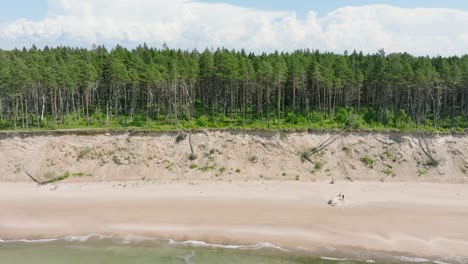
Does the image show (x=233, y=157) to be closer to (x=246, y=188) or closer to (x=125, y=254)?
(x=246, y=188)

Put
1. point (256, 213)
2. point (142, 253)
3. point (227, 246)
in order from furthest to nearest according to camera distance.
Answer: point (256, 213), point (227, 246), point (142, 253)

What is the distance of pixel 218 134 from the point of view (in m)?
48.4

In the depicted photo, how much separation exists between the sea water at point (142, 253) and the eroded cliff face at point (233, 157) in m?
13.3

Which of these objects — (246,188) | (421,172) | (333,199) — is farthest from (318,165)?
(421,172)

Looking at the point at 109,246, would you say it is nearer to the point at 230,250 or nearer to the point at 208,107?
the point at 230,250

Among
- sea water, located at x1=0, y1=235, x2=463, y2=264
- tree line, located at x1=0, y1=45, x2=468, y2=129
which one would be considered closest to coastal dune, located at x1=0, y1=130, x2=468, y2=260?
sea water, located at x1=0, y1=235, x2=463, y2=264

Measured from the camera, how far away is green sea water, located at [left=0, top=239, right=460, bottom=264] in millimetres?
27641

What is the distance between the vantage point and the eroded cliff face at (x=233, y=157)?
4412 cm

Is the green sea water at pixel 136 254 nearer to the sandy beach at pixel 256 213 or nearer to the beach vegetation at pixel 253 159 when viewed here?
the sandy beach at pixel 256 213

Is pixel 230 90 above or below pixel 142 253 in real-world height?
above

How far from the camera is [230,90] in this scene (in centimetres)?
6919

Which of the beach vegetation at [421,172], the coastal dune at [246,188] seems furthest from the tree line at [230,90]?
the beach vegetation at [421,172]

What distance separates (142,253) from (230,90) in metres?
43.5

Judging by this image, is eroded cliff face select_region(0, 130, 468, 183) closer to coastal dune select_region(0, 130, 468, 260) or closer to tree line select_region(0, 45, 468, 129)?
coastal dune select_region(0, 130, 468, 260)
